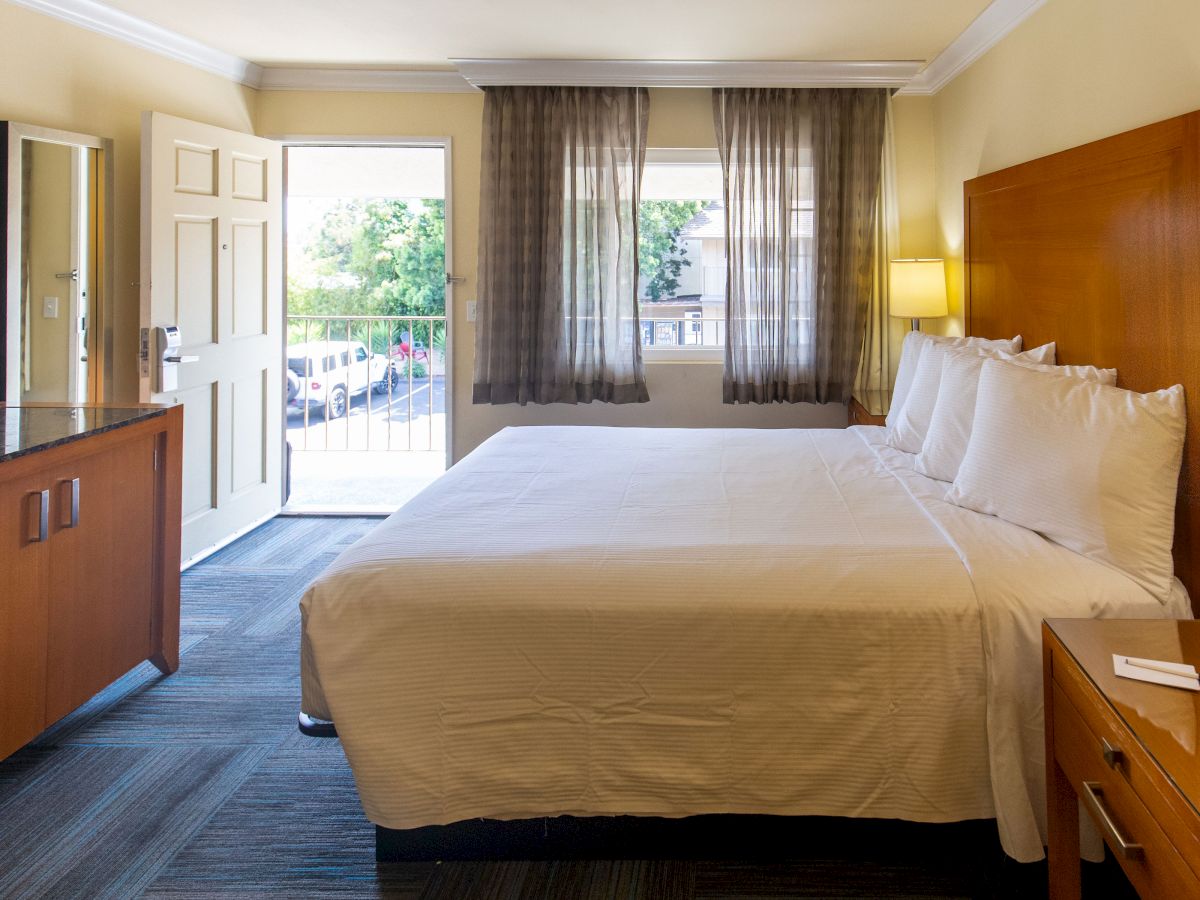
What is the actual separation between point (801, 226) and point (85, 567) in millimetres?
3630

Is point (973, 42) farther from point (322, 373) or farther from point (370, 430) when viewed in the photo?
point (322, 373)

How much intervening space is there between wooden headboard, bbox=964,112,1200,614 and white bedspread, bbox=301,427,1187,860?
66 centimetres

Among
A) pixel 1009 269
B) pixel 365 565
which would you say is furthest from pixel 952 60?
pixel 365 565

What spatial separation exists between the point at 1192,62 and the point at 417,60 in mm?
3437

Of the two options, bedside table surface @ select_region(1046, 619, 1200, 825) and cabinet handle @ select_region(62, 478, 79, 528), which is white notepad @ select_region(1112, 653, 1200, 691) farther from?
cabinet handle @ select_region(62, 478, 79, 528)

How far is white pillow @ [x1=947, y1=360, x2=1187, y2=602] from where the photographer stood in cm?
201

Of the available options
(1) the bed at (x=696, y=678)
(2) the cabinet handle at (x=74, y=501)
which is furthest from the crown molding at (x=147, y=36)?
(1) the bed at (x=696, y=678)

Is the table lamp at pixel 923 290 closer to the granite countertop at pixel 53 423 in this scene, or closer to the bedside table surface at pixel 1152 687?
the bedside table surface at pixel 1152 687

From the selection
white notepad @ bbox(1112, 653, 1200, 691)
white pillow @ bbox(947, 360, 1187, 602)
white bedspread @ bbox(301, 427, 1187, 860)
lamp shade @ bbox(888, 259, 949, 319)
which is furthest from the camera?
lamp shade @ bbox(888, 259, 949, 319)

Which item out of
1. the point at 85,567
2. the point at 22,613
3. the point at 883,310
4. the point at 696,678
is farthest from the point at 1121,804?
the point at 883,310

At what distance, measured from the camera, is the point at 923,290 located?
4.20 m

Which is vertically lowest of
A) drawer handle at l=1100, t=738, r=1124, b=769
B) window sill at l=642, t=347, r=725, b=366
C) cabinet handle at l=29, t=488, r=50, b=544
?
drawer handle at l=1100, t=738, r=1124, b=769

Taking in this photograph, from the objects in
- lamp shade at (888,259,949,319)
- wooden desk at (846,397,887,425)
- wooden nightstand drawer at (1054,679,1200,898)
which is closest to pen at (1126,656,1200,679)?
wooden nightstand drawer at (1054,679,1200,898)

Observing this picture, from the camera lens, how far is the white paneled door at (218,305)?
382 cm
